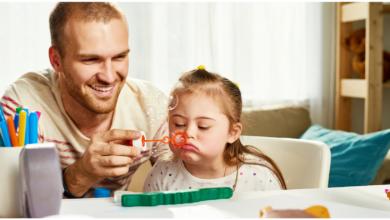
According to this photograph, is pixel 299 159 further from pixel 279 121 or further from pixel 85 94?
pixel 279 121

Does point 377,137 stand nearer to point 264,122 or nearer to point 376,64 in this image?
point 264,122

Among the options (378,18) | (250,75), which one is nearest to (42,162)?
(250,75)

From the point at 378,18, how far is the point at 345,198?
6.82ft

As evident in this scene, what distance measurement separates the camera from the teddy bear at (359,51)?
2502 mm

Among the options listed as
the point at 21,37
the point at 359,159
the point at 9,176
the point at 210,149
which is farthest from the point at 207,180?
the point at 21,37

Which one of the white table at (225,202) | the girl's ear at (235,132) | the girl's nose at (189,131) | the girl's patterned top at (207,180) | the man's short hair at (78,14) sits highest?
the man's short hair at (78,14)

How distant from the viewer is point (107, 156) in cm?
80

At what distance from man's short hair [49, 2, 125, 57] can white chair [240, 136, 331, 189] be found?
57cm

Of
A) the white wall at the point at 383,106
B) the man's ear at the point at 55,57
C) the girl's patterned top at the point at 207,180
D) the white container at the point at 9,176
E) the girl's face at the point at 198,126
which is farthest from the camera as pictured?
the white wall at the point at 383,106

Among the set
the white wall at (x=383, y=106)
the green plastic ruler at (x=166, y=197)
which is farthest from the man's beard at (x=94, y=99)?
the white wall at (x=383, y=106)

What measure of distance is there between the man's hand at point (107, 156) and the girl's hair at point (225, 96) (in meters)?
0.24

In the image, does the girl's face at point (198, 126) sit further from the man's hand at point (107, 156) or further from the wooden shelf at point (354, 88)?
the wooden shelf at point (354, 88)

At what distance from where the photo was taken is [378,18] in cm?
235

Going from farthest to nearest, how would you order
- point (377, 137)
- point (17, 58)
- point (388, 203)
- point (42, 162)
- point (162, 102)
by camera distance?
point (17, 58)
point (377, 137)
point (162, 102)
point (388, 203)
point (42, 162)
